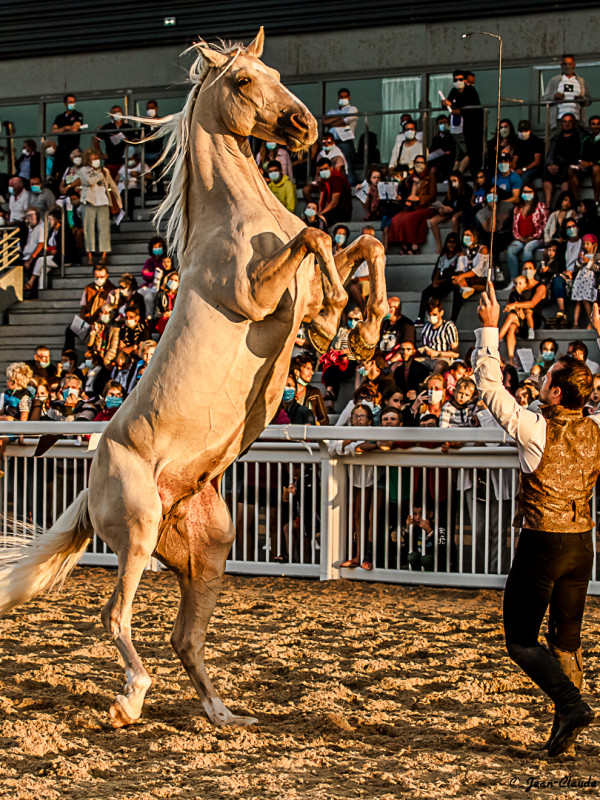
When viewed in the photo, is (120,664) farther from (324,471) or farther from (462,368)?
(462,368)

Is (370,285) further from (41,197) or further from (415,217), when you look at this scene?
(41,197)

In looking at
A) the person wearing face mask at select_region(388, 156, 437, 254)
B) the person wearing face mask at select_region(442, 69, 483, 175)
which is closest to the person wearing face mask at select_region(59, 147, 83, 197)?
the person wearing face mask at select_region(388, 156, 437, 254)

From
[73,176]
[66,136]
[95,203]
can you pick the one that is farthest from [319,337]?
[66,136]

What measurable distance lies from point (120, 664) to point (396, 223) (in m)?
8.56

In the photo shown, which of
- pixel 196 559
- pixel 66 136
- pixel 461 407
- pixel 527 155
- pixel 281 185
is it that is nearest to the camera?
pixel 196 559

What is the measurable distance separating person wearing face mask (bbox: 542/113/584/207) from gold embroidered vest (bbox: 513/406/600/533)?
8.66m

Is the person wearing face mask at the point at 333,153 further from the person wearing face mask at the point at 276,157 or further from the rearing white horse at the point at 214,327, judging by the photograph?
the rearing white horse at the point at 214,327

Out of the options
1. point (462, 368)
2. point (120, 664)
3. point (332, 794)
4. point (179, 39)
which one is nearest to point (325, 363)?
point (462, 368)

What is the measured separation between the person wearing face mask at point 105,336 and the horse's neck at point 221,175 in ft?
23.1

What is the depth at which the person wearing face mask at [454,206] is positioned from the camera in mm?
12633

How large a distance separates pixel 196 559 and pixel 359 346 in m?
1.40

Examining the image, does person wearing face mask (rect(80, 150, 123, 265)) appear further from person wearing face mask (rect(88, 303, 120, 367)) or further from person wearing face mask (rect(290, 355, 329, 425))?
person wearing face mask (rect(290, 355, 329, 425))

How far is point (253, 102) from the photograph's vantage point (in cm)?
477

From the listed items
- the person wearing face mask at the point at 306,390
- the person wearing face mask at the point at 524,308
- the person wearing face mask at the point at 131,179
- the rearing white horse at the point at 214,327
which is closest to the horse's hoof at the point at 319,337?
the rearing white horse at the point at 214,327
